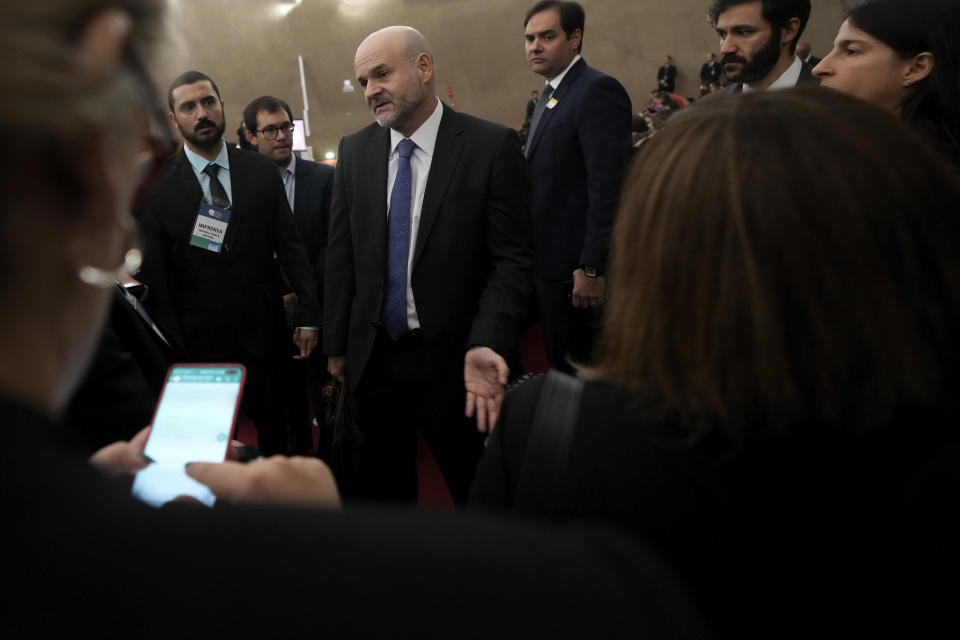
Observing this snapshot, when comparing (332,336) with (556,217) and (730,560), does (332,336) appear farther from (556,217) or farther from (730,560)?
(730,560)

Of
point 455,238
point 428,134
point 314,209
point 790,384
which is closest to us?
point 790,384

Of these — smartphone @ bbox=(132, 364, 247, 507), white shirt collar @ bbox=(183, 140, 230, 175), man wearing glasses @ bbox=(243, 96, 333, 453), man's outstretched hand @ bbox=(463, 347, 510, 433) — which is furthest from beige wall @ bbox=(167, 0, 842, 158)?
smartphone @ bbox=(132, 364, 247, 507)

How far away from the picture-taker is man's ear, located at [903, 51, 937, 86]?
2113 millimetres

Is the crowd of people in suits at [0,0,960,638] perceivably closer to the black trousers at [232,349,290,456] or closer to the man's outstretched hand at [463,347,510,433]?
the man's outstretched hand at [463,347,510,433]

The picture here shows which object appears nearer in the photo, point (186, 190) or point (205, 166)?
point (186, 190)

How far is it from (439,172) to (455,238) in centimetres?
24

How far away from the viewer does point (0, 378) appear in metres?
0.34

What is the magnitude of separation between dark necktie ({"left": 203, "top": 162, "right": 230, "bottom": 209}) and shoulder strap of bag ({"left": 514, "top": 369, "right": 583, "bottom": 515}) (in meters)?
2.53

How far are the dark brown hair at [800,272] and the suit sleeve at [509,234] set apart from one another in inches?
57.5

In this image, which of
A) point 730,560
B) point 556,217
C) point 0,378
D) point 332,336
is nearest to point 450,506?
point 332,336

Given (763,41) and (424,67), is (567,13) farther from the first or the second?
(424,67)

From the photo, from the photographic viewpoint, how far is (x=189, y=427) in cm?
116

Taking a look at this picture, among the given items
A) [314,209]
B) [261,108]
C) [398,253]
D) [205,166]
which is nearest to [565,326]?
[398,253]

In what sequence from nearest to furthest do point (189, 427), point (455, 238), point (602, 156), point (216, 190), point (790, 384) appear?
1. point (790, 384)
2. point (189, 427)
3. point (455, 238)
4. point (216, 190)
5. point (602, 156)
